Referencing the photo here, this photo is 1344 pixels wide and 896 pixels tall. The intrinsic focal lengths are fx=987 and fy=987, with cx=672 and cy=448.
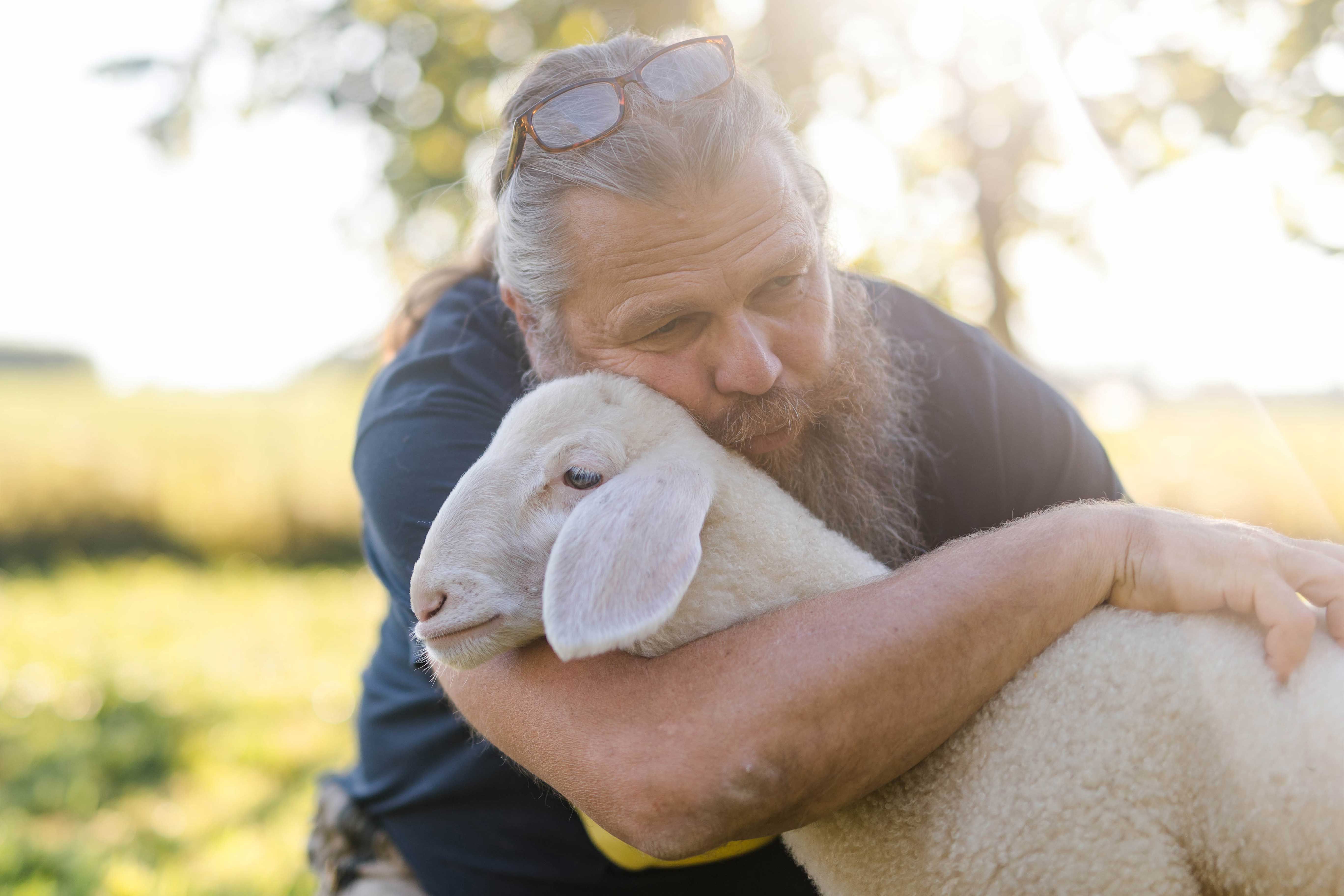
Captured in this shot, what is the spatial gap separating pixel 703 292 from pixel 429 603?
822 millimetres

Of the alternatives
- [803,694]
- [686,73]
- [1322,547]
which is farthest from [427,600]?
[1322,547]

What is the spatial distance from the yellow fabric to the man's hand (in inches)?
37.1

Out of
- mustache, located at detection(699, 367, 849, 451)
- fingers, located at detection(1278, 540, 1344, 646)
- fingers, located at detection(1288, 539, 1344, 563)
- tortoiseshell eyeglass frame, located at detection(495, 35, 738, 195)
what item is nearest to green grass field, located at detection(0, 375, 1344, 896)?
fingers, located at detection(1288, 539, 1344, 563)

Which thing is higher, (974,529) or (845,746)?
(845,746)

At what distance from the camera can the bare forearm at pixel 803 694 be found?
5.07 ft

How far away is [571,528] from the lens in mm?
1684

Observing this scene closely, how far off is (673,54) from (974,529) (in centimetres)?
145

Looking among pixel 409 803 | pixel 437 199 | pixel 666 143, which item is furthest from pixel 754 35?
pixel 409 803

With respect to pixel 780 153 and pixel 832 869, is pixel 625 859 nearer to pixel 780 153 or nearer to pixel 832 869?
pixel 832 869

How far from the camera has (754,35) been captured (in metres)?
5.02

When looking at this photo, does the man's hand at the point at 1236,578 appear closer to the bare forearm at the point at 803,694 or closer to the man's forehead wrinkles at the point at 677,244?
the bare forearm at the point at 803,694

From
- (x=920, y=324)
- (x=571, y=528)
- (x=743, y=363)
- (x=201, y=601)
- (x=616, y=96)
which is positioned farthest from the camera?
(x=201, y=601)

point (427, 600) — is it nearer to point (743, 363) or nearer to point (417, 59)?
point (743, 363)

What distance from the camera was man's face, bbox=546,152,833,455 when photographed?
2.04m
